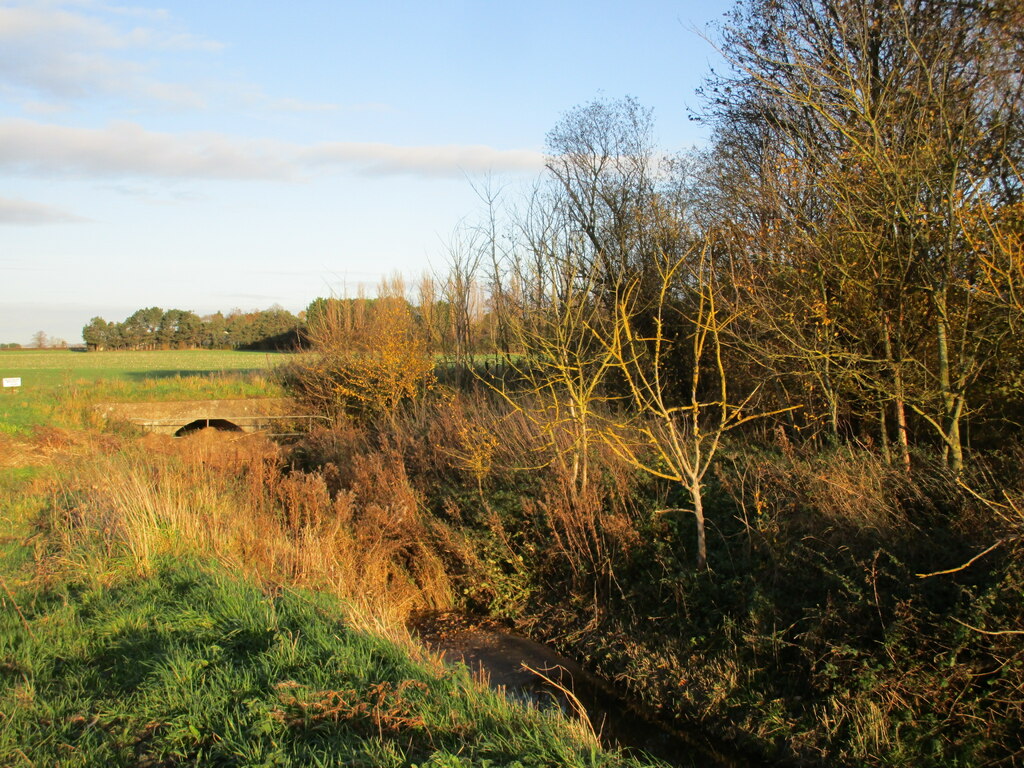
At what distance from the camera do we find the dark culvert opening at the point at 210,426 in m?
25.2

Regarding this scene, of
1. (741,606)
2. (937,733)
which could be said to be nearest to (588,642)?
(741,606)

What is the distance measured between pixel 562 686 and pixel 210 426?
21.4 m

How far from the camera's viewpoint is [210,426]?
25.3 metres

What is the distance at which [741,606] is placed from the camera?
769 centimetres

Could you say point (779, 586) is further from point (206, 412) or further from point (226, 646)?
point (206, 412)

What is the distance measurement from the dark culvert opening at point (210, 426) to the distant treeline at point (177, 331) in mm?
40257

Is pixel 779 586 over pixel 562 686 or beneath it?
over

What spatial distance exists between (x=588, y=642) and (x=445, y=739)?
4716 millimetres

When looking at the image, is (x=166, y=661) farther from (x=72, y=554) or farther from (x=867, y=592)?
(x=867, y=592)

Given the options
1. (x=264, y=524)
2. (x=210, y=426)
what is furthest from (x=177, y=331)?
(x=264, y=524)

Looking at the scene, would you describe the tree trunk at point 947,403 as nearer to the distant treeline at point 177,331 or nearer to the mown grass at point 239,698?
the mown grass at point 239,698

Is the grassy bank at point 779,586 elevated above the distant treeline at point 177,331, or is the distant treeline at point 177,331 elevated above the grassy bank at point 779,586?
the distant treeline at point 177,331

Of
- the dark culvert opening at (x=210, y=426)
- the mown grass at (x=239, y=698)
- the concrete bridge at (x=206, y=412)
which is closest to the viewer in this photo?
the mown grass at (x=239, y=698)

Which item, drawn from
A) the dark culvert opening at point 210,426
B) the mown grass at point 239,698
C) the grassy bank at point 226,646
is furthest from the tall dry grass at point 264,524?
the dark culvert opening at point 210,426
